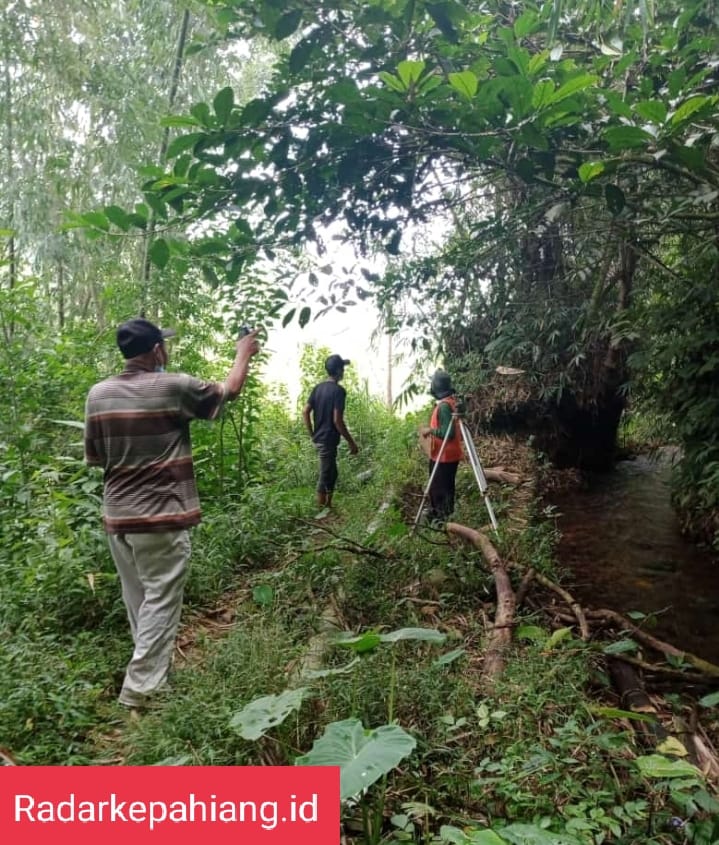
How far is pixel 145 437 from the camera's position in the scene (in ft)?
8.82

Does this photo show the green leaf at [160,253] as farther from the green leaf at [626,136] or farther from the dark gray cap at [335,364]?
the dark gray cap at [335,364]

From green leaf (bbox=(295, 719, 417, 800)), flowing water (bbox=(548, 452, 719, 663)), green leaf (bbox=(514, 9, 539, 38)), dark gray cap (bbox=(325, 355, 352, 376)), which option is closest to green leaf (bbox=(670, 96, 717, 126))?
green leaf (bbox=(514, 9, 539, 38))

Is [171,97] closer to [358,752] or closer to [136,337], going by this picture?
[136,337]

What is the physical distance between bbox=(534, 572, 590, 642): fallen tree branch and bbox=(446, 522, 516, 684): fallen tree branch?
278mm

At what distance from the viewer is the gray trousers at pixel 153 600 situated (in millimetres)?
2643

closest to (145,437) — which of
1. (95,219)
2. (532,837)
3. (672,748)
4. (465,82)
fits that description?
(95,219)

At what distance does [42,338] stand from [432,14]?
14.8 ft

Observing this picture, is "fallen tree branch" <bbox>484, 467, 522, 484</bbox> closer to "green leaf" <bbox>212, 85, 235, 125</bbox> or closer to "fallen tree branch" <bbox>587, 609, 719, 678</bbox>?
"fallen tree branch" <bbox>587, 609, 719, 678</bbox>

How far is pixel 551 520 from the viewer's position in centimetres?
642

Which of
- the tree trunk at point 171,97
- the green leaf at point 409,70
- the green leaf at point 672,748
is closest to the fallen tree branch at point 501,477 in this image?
the tree trunk at point 171,97

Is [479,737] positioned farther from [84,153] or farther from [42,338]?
[84,153]

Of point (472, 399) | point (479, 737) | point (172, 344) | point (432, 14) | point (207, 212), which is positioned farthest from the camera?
point (472, 399)

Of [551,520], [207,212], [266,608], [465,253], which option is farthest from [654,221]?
[551,520]

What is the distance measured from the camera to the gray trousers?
2643 mm
